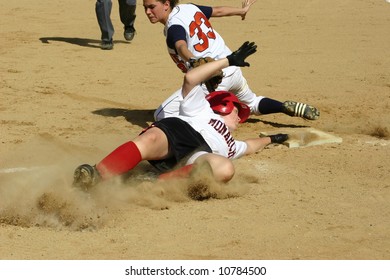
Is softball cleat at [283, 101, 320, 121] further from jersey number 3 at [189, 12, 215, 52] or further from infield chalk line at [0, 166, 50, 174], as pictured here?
infield chalk line at [0, 166, 50, 174]

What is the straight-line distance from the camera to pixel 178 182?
6160 mm

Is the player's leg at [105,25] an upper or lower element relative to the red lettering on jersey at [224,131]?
lower

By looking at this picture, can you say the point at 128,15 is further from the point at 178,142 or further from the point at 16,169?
the point at 178,142

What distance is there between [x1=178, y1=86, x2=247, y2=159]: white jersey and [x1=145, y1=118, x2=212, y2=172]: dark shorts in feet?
0.21

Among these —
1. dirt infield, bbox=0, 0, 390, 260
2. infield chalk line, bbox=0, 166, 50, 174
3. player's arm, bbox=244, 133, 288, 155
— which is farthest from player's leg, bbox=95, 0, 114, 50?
infield chalk line, bbox=0, 166, 50, 174

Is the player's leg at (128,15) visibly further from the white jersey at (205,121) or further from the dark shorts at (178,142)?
the dark shorts at (178,142)

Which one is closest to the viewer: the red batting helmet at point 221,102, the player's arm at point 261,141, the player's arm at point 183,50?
the red batting helmet at point 221,102

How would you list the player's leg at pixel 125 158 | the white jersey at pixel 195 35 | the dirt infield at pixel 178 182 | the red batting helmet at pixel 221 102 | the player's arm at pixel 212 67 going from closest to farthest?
the dirt infield at pixel 178 182 < the player's leg at pixel 125 158 < the player's arm at pixel 212 67 < the red batting helmet at pixel 221 102 < the white jersey at pixel 195 35

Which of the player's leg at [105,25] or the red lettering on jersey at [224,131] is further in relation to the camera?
the player's leg at [105,25]

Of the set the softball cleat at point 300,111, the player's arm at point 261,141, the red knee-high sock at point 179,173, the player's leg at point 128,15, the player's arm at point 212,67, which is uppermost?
the player's arm at point 212,67

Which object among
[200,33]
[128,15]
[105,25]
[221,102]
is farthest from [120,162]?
[128,15]

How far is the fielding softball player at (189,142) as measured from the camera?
6.08m

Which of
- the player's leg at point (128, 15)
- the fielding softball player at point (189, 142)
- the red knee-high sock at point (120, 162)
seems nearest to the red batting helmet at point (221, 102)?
the fielding softball player at point (189, 142)

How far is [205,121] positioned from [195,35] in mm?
1736
